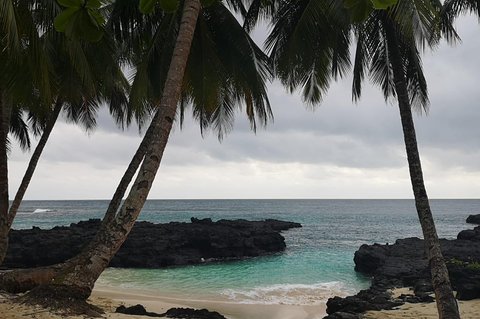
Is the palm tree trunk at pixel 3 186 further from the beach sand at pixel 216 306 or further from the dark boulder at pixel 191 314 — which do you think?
the dark boulder at pixel 191 314

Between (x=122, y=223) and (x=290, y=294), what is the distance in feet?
41.7

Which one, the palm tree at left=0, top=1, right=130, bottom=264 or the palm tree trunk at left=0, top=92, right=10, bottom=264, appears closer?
the palm tree at left=0, top=1, right=130, bottom=264

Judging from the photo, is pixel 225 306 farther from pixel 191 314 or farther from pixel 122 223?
pixel 122 223

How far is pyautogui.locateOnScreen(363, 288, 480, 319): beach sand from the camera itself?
1159 centimetres

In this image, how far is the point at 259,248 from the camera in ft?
108

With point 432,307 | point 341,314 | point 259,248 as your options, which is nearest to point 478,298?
point 432,307

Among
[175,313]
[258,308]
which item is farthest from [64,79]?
[258,308]

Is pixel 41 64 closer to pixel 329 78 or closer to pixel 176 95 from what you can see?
pixel 176 95

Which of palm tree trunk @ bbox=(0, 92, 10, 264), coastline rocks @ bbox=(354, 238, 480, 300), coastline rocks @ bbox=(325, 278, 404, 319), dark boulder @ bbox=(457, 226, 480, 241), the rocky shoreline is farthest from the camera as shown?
dark boulder @ bbox=(457, 226, 480, 241)

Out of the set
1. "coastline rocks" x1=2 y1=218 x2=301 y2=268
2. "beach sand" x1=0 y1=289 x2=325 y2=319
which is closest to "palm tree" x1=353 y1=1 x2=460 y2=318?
"beach sand" x1=0 y1=289 x2=325 y2=319

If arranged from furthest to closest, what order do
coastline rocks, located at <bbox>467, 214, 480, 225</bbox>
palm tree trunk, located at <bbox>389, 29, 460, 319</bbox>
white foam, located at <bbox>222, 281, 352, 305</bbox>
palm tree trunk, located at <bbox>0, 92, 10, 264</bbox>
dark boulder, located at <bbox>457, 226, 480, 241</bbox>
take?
coastline rocks, located at <bbox>467, 214, 480, 225</bbox>
dark boulder, located at <bbox>457, 226, 480, 241</bbox>
white foam, located at <bbox>222, 281, 352, 305</bbox>
palm tree trunk, located at <bbox>0, 92, 10, 264</bbox>
palm tree trunk, located at <bbox>389, 29, 460, 319</bbox>

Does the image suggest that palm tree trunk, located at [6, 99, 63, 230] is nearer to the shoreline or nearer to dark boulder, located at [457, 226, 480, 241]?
the shoreline

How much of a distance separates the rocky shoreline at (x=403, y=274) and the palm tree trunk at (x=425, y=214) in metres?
3.90

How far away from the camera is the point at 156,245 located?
27.6 meters
